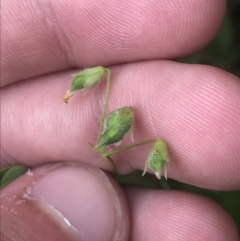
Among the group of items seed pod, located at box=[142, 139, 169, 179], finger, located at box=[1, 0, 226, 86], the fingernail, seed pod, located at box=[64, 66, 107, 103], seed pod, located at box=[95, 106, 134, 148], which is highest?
finger, located at box=[1, 0, 226, 86]

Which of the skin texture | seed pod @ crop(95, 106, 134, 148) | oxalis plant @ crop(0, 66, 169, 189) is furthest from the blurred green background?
seed pod @ crop(95, 106, 134, 148)

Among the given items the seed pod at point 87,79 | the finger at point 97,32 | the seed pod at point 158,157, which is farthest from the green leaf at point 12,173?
the seed pod at point 158,157

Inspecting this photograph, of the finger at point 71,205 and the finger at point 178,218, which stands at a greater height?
the finger at point 71,205

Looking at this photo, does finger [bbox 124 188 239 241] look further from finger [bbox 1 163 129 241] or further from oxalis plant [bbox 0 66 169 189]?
oxalis plant [bbox 0 66 169 189]

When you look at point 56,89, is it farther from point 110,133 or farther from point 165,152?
point 165,152

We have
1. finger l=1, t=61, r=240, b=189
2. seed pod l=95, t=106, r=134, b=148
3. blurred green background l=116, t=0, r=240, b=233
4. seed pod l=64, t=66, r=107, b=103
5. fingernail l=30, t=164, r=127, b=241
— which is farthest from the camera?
blurred green background l=116, t=0, r=240, b=233

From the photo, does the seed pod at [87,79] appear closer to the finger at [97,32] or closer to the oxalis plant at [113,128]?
the oxalis plant at [113,128]

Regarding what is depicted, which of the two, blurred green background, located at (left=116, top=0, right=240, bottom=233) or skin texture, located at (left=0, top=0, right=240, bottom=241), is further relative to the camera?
blurred green background, located at (left=116, top=0, right=240, bottom=233)

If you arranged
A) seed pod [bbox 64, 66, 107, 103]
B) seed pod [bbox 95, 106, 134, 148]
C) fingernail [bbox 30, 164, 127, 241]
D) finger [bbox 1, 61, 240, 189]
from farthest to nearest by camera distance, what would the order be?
fingernail [bbox 30, 164, 127, 241] < seed pod [bbox 64, 66, 107, 103] < seed pod [bbox 95, 106, 134, 148] < finger [bbox 1, 61, 240, 189]
